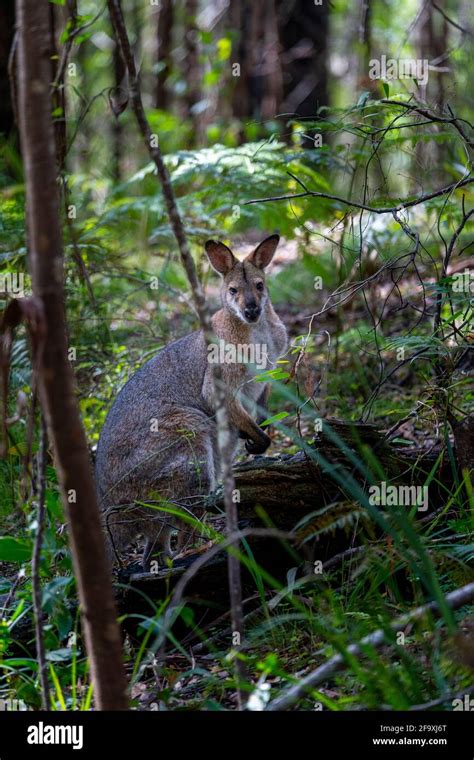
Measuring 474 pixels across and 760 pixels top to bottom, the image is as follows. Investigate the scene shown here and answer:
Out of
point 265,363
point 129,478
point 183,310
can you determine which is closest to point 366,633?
point 129,478

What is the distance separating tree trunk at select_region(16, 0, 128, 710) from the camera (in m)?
2.53

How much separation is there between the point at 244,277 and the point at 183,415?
1.26m

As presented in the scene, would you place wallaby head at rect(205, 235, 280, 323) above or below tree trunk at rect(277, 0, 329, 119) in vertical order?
below

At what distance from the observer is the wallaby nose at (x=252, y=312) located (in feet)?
20.5

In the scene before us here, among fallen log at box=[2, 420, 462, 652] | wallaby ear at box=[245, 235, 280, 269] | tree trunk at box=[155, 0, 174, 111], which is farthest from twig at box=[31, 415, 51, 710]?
tree trunk at box=[155, 0, 174, 111]

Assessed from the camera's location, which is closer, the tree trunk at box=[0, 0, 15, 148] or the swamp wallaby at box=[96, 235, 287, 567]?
the swamp wallaby at box=[96, 235, 287, 567]

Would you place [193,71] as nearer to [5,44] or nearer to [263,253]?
[5,44]

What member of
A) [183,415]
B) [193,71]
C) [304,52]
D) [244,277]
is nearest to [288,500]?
[183,415]

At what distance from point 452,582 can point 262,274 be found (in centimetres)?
333

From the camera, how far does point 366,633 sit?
3523mm

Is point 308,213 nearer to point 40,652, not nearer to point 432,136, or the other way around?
point 432,136

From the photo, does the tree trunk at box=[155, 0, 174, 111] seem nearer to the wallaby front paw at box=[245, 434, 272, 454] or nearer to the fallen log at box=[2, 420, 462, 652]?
the wallaby front paw at box=[245, 434, 272, 454]

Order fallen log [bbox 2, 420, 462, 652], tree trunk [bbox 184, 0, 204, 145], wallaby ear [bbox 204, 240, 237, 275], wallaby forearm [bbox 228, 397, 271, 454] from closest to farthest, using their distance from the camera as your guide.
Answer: fallen log [bbox 2, 420, 462, 652], wallaby forearm [bbox 228, 397, 271, 454], wallaby ear [bbox 204, 240, 237, 275], tree trunk [bbox 184, 0, 204, 145]

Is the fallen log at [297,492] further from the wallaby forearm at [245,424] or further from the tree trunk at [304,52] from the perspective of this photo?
the tree trunk at [304,52]
